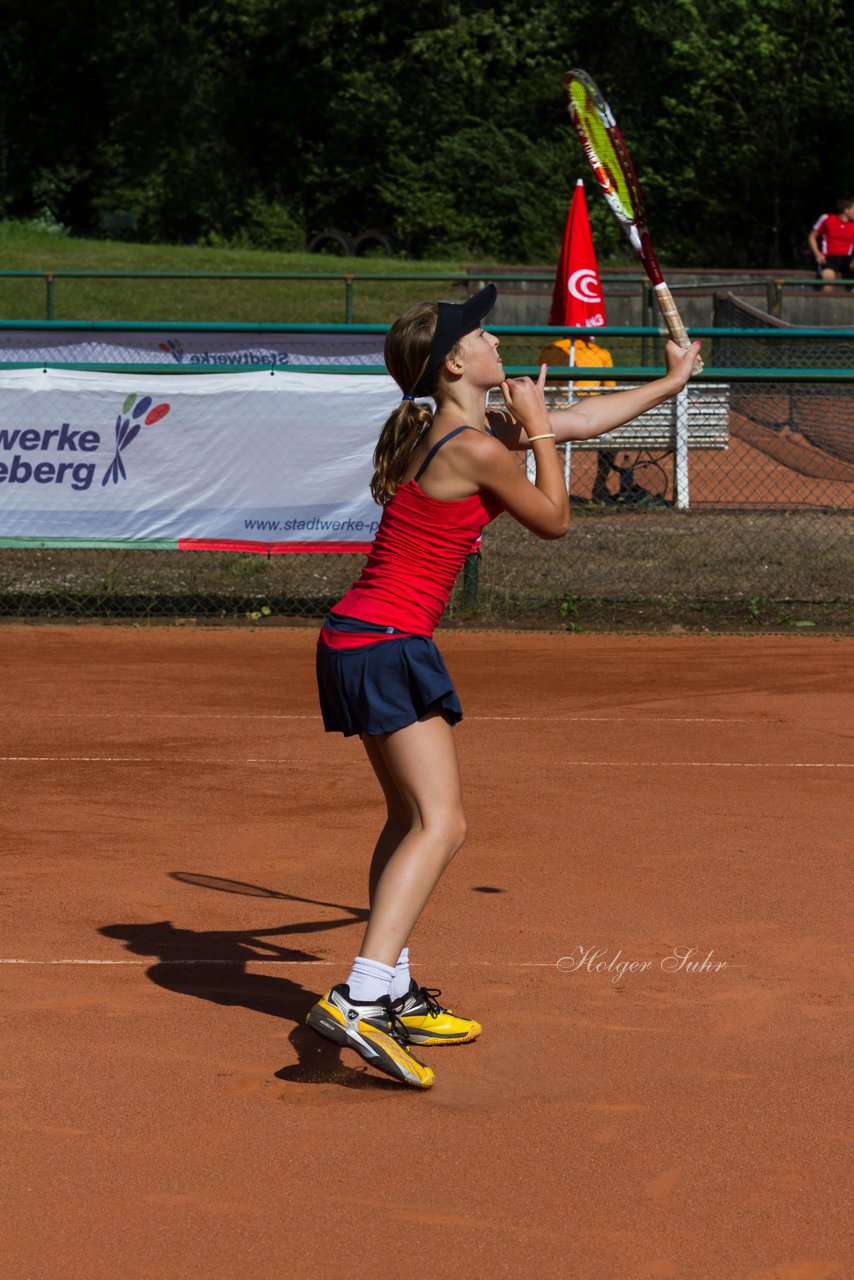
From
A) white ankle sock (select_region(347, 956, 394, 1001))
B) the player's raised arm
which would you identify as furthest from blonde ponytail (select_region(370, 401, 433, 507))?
white ankle sock (select_region(347, 956, 394, 1001))

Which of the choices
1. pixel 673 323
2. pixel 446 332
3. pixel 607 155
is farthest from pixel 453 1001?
pixel 607 155

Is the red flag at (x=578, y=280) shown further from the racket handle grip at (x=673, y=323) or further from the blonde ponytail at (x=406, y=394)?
the blonde ponytail at (x=406, y=394)

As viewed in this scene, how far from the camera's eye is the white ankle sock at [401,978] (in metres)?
4.50

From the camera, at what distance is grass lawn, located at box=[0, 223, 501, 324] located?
25297 millimetres

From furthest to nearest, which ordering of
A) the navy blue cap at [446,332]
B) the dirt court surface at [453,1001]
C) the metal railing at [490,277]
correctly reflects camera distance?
the metal railing at [490,277] < the navy blue cap at [446,332] < the dirt court surface at [453,1001]

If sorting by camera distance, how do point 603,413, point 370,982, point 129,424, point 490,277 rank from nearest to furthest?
point 370,982, point 603,413, point 129,424, point 490,277

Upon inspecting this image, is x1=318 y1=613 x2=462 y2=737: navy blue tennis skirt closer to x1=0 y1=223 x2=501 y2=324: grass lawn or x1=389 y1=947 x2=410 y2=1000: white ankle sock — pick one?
x1=389 y1=947 x2=410 y2=1000: white ankle sock

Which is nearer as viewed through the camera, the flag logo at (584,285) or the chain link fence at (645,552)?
the chain link fence at (645,552)

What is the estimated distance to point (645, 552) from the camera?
43.4ft

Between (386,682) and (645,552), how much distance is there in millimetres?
9271

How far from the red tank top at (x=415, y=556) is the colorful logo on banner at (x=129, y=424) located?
7.36 m

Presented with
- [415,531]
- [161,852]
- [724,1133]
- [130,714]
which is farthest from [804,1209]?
[130,714]

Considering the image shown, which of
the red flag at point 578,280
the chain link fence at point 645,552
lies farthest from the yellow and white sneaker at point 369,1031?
the red flag at point 578,280
